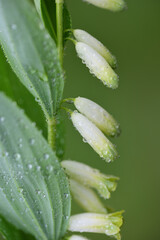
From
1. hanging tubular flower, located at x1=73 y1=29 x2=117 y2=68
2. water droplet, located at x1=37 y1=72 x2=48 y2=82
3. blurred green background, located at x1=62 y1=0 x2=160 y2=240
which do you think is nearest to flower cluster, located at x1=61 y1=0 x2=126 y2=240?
hanging tubular flower, located at x1=73 y1=29 x2=117 y2=68

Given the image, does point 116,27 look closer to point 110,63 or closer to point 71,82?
point 71,82

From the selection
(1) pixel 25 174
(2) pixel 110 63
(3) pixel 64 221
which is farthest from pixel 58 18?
(3) pixel 64 221

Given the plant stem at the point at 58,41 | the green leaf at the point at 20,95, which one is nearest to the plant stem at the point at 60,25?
the plant stem at the point at 58,41

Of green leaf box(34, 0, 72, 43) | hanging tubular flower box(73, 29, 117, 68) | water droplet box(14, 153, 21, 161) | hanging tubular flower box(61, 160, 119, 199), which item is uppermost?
green leaf box(34, 0, 72, 43)

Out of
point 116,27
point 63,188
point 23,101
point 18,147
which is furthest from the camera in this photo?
point 116,27

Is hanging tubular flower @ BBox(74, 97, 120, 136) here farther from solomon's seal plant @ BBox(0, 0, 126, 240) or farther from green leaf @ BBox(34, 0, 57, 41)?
green leaf @ BBox(34, 0, 57, 41)

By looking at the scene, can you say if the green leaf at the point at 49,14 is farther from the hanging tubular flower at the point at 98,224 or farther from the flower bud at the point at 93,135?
the hanging tubular flower at the point at 98,224
